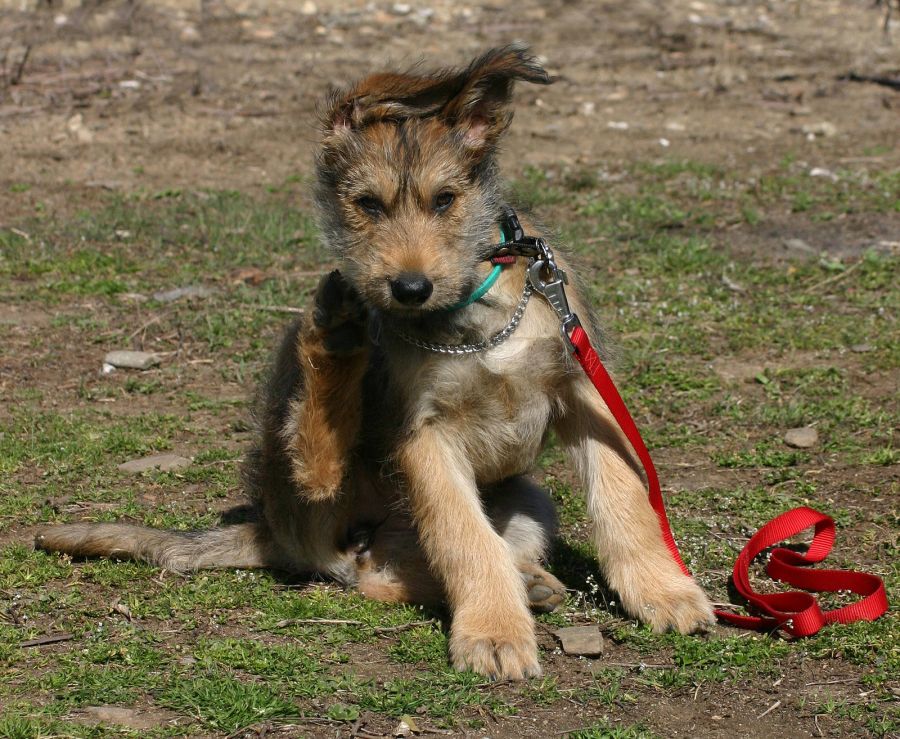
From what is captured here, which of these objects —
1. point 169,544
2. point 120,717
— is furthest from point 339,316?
point 120,717

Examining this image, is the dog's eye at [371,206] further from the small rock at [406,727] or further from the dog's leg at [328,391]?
the small rock at [406,727]

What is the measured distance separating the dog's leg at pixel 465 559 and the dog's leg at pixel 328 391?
0.30 meters

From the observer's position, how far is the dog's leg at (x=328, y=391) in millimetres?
4613

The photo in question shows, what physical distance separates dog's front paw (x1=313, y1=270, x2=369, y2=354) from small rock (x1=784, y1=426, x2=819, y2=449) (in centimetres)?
284

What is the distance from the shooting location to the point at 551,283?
4.90m

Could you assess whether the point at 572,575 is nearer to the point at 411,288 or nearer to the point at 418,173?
the point at 411,288

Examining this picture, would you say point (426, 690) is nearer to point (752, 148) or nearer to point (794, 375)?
point (794, 375)

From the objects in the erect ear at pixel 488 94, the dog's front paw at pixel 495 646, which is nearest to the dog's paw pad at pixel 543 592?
the dog's front paw at pixel 495 646

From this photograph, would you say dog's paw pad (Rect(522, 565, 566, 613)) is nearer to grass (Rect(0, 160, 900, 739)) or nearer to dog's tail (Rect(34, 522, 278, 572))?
grass (Rect(0, 160, 900, 739))

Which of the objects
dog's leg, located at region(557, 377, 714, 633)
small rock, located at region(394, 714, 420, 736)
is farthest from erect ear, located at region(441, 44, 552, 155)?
small rock, located at region(394, 714, 420, 736)

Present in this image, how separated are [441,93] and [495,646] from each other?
2.18 metres

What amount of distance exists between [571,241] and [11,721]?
20.5 feet

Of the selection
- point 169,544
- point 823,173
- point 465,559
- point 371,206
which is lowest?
point 169,544

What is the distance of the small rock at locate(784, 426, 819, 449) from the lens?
252 inches
